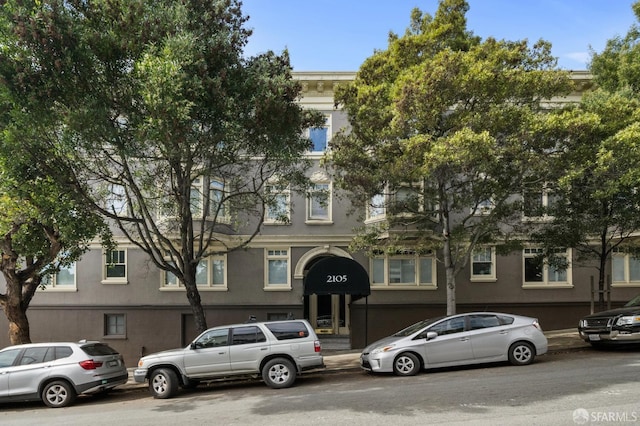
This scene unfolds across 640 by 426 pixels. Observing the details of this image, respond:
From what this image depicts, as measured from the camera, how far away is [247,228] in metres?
19.8

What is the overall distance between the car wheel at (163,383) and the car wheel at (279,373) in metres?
1.98

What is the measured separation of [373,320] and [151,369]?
10.3 m

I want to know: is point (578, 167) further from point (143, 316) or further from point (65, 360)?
point (143, 316)

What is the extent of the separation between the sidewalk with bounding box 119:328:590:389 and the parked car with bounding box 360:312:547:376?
1596mm

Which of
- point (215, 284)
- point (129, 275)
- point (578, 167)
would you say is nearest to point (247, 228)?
point (215, 284)

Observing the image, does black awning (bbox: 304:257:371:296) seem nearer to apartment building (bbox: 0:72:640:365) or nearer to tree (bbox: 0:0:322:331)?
apartment building (bbox: 0:72:640:365)

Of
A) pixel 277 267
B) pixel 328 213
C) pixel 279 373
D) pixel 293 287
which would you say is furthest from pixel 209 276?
pixel 279 373

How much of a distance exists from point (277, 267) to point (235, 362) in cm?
918

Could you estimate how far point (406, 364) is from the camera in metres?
11.2

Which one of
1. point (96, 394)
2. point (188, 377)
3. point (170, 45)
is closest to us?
point (170, 45)

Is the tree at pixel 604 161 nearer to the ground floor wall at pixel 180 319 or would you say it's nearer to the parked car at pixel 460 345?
the ground floor wall at pixel 180 319

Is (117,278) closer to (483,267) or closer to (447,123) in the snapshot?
(447,123)

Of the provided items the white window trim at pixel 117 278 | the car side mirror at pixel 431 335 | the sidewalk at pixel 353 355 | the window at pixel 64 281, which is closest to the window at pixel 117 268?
the white window trim at pixel 117 278

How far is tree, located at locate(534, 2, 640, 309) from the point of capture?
41.0 ft
